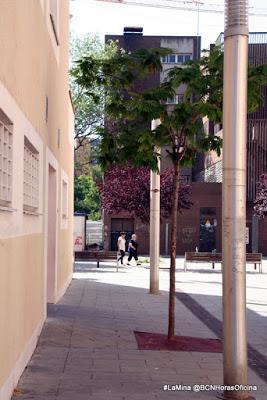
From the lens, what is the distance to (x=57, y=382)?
764 centimetres

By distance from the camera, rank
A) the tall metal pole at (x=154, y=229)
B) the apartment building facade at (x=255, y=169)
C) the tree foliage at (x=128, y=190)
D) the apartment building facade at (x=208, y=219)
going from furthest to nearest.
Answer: the apartment building facade at (x=208, y=219) → the apartment building facade at (x=255, y=169) → the tree foliage at (x=128, y=190) → the tall metal pole at (x=154, y=229)

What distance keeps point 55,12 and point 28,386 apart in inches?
315

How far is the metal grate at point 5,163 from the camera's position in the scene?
→ 6695 mm

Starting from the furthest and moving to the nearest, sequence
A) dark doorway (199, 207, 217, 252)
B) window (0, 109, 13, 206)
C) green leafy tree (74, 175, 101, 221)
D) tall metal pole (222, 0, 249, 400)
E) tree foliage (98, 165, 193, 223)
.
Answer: green leafy tree (74, 175, 101, 221) → dark doorway (199, 207, 217, 252) → tree foliage (98, 165, 193, 223) → tall metal pole (222, 0, 249, 400) → window (0, 109, 13, 206)

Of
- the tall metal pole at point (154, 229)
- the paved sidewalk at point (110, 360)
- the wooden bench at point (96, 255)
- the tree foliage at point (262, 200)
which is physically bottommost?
the paved sidewalk at point (110, 360)

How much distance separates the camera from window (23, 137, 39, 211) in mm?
9023

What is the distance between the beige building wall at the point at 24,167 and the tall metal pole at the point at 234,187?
2.12 m

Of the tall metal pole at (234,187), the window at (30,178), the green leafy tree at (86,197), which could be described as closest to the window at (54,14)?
the window at (30,178)

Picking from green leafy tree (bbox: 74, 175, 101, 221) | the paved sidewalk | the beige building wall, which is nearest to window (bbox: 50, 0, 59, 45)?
the beige building wall

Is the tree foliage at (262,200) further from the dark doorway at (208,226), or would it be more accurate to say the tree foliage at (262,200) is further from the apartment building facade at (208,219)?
the dark doorway at (208,226)

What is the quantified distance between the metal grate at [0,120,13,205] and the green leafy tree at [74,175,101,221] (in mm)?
77757

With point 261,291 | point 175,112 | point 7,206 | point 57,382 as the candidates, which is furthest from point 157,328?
point 261,291

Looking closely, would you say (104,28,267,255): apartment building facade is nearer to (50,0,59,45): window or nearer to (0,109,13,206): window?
(50,0,59,45): window

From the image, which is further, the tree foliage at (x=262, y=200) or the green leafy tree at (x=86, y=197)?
the green leafy tree at (x=86, y=197)
